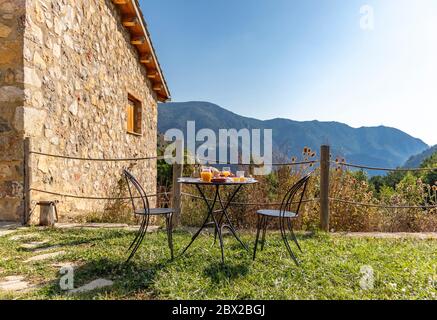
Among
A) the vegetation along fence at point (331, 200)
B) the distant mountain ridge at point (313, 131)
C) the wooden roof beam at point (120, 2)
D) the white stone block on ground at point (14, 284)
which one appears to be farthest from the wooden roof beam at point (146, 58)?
the distant mountain ridge at point (313, 131)

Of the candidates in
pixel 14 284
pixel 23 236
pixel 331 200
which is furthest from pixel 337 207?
pixel 23 236

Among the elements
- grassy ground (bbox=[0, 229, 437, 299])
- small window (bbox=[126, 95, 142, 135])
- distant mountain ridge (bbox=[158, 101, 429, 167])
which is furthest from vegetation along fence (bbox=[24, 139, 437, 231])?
distant mountain ridge (bbox=[158, 101, 429, 167])

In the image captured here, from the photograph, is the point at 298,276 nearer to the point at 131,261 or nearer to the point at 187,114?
the point at 131,261

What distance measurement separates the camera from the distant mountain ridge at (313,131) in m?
37.7

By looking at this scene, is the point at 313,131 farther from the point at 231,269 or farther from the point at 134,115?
the point at 231,269

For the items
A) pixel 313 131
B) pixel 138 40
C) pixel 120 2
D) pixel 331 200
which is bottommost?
pixel 331 200

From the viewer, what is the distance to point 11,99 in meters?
4.01

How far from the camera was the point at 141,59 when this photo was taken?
8.30 metres

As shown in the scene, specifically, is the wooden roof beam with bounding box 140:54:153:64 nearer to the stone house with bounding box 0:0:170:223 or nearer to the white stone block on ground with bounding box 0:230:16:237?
the stone house with bounding box 0:0:170:223

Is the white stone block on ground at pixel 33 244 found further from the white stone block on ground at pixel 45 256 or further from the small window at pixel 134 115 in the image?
the small window at pixel 134 115

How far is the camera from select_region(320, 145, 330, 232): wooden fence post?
425cm

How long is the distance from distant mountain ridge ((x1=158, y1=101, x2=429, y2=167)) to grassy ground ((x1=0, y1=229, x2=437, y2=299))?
1681 cm

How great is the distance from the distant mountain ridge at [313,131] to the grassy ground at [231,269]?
16807 mm

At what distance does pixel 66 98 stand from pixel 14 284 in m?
3.42
